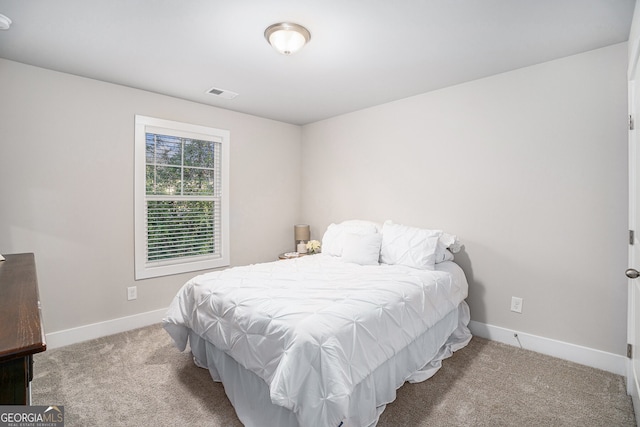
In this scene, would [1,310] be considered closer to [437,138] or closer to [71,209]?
Result: [71,209]

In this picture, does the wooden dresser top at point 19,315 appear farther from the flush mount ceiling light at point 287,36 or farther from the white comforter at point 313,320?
the flush mount ceiling light at point 287,36

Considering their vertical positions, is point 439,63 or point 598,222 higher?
point 439,63

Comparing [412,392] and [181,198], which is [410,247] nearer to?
[412,392]

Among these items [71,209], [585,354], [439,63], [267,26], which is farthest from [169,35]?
[585,354]

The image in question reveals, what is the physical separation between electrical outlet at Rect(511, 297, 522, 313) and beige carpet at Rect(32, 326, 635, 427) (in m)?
0.33

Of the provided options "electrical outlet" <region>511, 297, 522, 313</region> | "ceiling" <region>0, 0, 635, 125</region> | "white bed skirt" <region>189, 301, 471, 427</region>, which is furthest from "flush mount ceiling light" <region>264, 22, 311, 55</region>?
"electrical outlet" <region>511, 297, 522, 313</region>

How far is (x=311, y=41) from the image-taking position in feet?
7.42

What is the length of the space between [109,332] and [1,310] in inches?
94.8

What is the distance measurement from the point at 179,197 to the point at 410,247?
2556 millimetres

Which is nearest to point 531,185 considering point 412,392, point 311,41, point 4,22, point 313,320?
point 412,392

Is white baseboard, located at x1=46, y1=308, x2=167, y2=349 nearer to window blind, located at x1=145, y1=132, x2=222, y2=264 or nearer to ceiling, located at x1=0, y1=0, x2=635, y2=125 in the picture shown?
window blind, located at x1=145, y1=132, x2=222, y2=264

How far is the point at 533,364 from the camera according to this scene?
8.09ft

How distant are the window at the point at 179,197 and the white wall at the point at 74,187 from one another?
11 cm

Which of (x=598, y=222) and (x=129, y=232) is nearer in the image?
(x=598, y=222)
